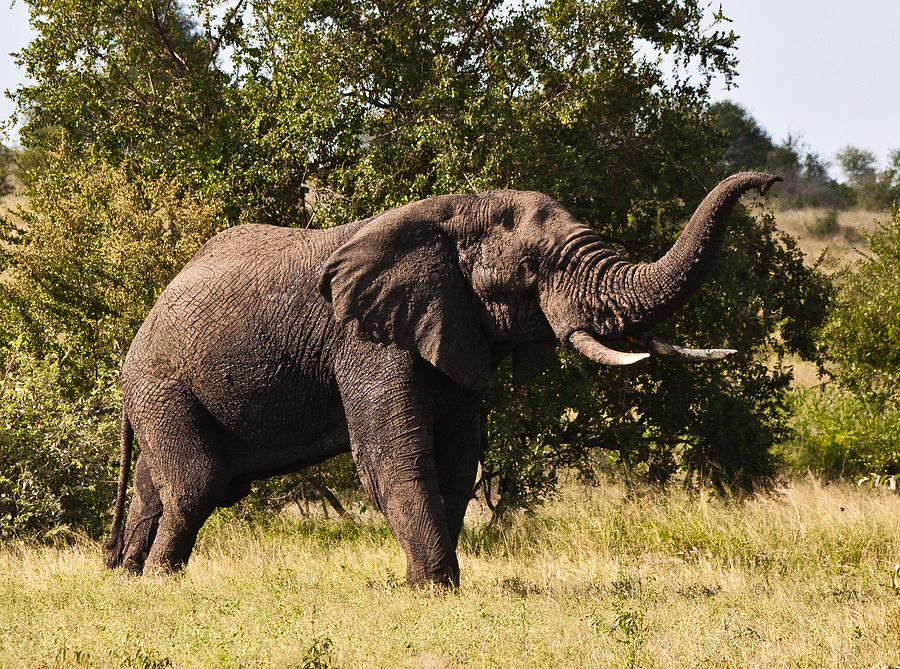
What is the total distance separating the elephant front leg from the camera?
25.2 ft

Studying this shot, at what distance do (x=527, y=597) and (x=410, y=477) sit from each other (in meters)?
1.19

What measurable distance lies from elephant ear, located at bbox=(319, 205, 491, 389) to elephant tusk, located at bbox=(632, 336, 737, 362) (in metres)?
1.18

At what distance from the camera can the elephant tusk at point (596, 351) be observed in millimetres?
6926

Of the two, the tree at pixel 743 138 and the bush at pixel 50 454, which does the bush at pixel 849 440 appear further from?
the tree at pixel 743 138

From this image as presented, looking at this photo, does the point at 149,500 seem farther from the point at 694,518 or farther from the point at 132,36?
the point at 132,36

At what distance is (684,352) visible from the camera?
718 cm

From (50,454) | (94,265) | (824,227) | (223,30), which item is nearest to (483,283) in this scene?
(50,454)

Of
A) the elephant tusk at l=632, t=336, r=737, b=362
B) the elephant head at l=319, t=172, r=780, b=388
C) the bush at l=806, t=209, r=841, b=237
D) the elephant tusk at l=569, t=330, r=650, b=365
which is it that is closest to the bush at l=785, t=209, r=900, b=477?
the elephant tusk at l=632, t=336, r=737, b=362

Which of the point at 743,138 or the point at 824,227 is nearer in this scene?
the point at 824,227

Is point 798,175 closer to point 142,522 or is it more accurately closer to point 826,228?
point 826,228

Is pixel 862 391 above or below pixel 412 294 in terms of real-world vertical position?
below

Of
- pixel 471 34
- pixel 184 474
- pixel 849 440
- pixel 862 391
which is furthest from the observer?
pixel 862 391

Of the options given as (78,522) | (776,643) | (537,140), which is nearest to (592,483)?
(537,140)

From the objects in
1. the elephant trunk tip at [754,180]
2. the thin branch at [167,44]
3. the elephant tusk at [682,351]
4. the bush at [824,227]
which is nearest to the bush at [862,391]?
the elephant tusk at [682,351]
